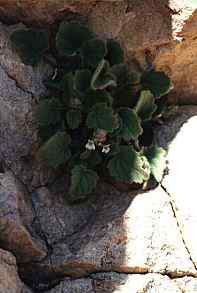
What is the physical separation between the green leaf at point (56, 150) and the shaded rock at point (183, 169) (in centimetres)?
53

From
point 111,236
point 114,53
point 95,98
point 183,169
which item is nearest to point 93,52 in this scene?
point 114,53

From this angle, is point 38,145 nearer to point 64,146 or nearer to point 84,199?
point 64,146

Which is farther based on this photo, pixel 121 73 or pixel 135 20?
pixel 135 20

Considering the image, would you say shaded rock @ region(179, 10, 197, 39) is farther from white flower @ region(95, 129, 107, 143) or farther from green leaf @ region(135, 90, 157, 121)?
white flower @ region(95, 129, 107, 143)

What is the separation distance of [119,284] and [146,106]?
1011mm

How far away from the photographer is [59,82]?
328 centimetres

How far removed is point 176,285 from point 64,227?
615 millimetres

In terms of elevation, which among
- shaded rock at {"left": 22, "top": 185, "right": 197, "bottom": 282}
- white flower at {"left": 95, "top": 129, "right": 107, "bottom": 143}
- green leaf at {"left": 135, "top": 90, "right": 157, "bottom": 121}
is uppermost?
green leaf at {"left": 135, "top": 90, "right": 157, "bottom": 121}

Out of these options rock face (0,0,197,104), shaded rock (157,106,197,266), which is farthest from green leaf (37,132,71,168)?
rock face (0,0,197,104)

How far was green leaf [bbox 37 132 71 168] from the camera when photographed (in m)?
3.12

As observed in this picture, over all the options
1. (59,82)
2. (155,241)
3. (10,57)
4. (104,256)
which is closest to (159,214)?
(155,241)

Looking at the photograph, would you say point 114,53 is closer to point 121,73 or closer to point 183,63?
point 121,73

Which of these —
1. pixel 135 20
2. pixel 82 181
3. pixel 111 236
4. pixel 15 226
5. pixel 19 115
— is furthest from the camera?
pixel 135 20

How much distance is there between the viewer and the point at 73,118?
317cm
